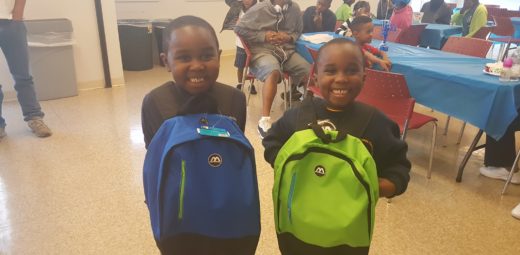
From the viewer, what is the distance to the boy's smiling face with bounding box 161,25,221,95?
1116 millimetres

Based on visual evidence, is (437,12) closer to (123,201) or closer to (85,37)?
(85,37)

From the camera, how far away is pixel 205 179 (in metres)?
0.98

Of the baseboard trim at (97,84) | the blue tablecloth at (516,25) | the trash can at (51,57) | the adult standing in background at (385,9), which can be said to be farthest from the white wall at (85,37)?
the blue tablecloth at (516,25)

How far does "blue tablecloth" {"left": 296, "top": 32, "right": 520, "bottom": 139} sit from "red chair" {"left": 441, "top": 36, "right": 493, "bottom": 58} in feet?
1.63

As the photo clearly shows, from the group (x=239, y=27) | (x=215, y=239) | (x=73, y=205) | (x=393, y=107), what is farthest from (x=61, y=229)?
(x=239, y=27)

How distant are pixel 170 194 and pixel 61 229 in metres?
1.36

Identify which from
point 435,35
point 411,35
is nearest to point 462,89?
point 411,35

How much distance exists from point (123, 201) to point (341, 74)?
164cm

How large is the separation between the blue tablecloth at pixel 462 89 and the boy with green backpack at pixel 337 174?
56.2 inches

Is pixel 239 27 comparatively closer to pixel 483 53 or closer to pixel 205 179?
pixel 483 53

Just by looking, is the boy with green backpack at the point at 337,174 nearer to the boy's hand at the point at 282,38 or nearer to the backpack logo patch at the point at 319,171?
the backpack logo patch at the point at 319,171

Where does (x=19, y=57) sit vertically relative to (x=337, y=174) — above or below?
below

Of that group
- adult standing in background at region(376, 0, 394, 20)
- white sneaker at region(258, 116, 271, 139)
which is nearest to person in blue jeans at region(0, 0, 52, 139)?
white sneaker at region(258, 116, 271, 139)

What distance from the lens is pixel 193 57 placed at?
113cm
